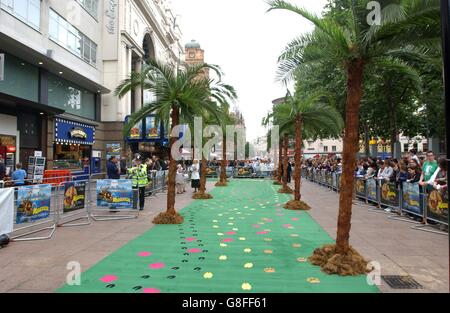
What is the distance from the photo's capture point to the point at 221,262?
585 centimetres

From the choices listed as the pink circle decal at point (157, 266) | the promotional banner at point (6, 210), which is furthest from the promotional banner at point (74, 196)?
the pink circle decal at point (157, 266)

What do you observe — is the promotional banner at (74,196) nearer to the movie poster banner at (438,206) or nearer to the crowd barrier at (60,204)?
the crowd barrier at (60,204)

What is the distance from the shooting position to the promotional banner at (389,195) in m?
10.9

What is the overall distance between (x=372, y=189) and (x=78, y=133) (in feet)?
64.4

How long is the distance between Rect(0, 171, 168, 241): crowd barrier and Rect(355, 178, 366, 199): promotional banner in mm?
9130

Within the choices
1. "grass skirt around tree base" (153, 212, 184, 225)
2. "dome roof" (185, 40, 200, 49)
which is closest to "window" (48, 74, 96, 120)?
"grass skirt around tree base" (153, 212, 184, 225)

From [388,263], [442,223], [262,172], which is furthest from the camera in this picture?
[262,172]

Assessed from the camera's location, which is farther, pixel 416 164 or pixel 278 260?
pixel 416 164

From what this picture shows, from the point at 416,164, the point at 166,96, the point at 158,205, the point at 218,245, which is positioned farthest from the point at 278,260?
Result: the point at 158,205

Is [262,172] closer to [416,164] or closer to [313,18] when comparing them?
[416,164]

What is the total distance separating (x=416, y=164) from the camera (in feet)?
35.3

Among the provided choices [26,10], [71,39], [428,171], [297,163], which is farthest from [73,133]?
[428,171]
